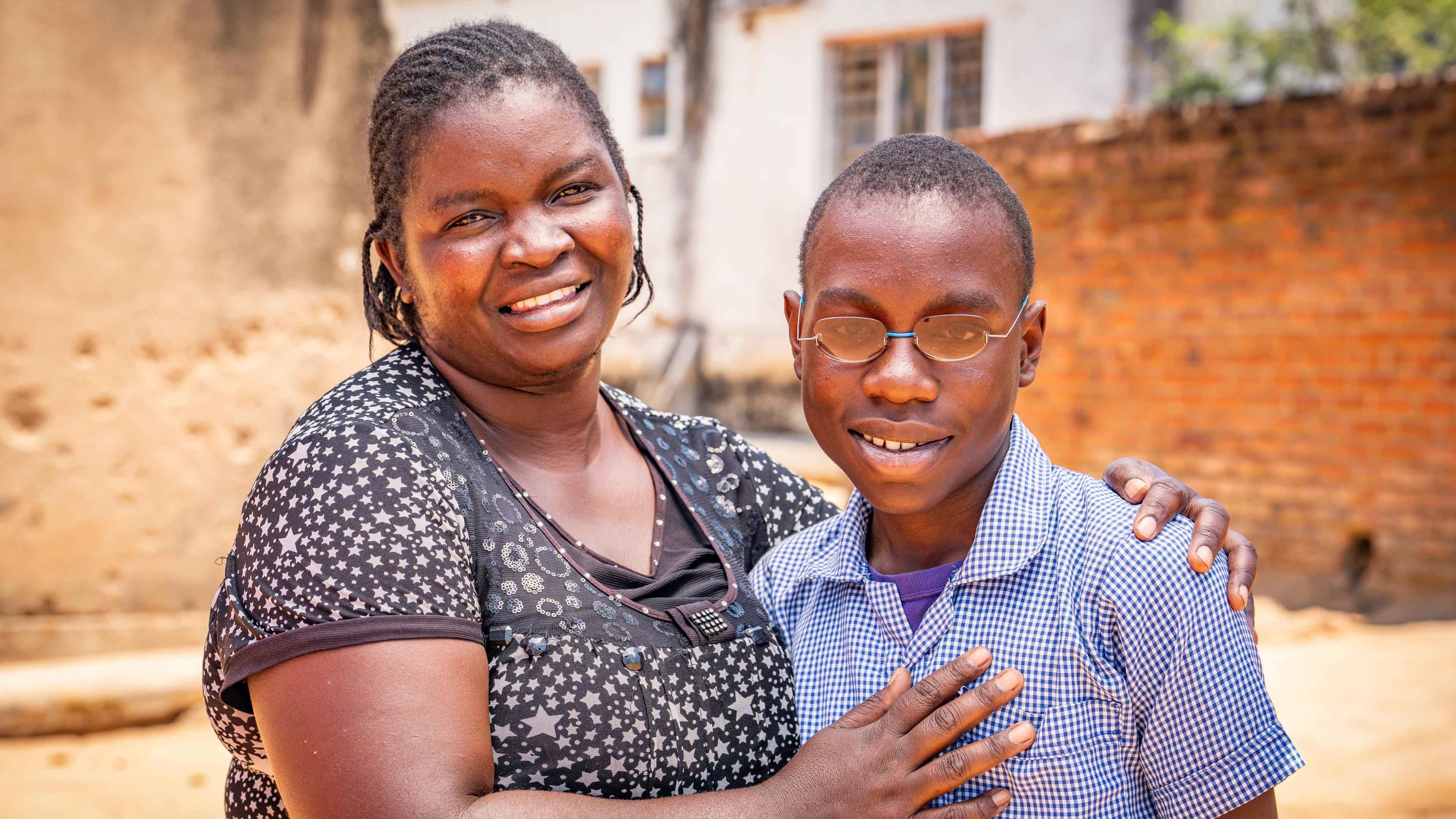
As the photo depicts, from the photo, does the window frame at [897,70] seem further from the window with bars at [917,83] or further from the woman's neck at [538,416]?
the woman's neck at [538,416]

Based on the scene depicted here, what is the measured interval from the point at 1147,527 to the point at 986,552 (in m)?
0.27

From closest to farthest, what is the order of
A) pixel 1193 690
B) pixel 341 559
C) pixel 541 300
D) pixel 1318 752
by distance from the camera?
1. pixel 341 559
2. pixel 1193 690
3. pixel 541 300
4. pixel 1318 752

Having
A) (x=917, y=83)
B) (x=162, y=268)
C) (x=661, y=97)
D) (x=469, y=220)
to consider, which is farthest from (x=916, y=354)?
(x=661, y=97)

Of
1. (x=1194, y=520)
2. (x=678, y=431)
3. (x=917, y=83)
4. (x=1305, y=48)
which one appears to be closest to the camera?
(x=1194, y=520)

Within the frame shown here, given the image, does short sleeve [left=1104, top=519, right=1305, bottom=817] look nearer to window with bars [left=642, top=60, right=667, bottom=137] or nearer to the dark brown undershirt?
the dark brown undershirt

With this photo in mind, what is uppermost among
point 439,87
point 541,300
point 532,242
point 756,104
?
point 756,104

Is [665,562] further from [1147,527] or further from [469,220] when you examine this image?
[1147,527]

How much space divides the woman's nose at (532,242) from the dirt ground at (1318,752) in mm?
3604

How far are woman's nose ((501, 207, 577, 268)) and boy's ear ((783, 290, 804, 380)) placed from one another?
0.43 meters

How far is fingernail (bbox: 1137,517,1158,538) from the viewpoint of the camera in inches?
71.1

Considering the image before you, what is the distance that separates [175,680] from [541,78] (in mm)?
4734

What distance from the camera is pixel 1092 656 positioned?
70.9 inches

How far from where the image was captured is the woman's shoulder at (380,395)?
1769mm

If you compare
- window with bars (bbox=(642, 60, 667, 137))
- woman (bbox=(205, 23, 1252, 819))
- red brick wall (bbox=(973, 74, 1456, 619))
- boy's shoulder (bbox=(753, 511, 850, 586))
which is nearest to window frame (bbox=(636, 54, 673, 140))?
window with bars (bbox=(642, 60, 667, 137))
